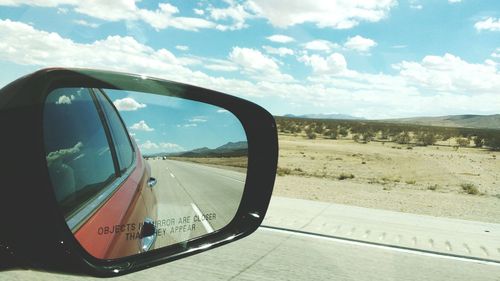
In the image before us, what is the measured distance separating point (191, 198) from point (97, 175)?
0.60m

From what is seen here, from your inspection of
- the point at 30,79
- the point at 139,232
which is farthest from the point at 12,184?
the point at 139,232

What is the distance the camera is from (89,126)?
8.21 feet

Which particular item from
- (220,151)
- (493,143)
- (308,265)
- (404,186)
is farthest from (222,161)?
(493,143)

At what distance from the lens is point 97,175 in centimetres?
252

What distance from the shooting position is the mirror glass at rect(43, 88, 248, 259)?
1.90 meters

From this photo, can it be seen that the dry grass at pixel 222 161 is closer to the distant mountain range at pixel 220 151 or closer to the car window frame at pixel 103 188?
the distant mountain range at pixel 220 151

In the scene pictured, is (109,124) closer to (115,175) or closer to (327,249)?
(115,175)

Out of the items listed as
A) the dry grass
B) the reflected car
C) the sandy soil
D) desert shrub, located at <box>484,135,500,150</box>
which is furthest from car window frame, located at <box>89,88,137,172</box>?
desert shrub, located at <box>484,135,500,150</box>

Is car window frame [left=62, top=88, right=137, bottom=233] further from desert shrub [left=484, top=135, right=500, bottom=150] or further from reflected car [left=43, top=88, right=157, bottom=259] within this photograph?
desert shrub [left=484, top=135, right=500, bottom=150]

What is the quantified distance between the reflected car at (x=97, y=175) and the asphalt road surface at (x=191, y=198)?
0.25 feet

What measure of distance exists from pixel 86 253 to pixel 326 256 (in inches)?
210

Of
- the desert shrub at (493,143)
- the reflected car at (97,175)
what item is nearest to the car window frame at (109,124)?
the reflected car at (97,175)

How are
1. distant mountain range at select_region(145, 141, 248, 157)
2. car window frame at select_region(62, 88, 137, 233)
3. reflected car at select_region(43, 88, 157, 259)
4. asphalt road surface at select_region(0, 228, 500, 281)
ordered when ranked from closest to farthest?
reflected car at select_region(43, 88, 157, 259)
car window frame at select_region(62, 88, 137, 233)
distant mountain range at select_region(145, 141, 248, 157)
asphalt road surface at select_region(0, 228, 500, 281)

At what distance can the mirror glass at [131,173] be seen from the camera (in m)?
1.90
